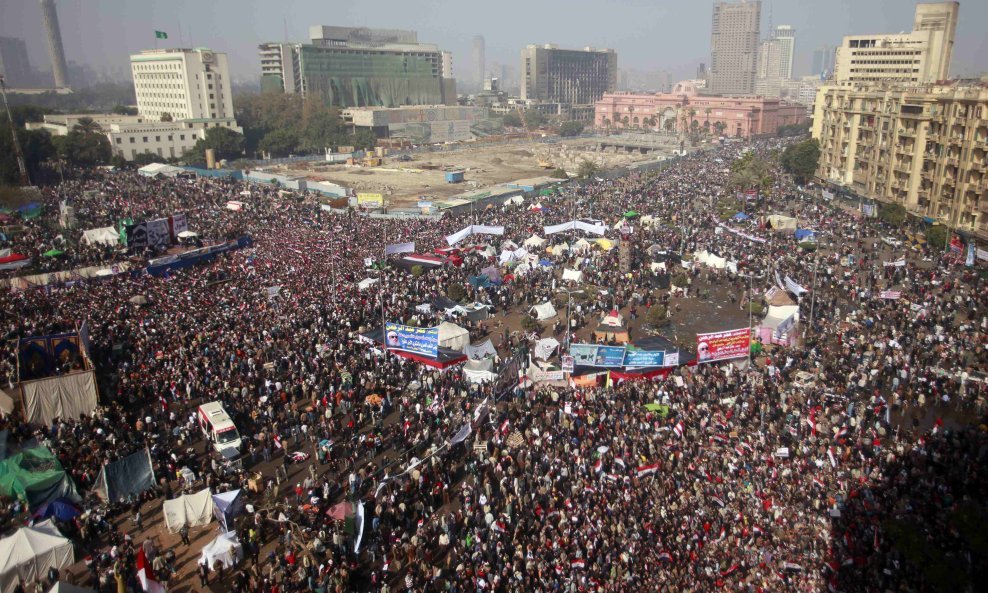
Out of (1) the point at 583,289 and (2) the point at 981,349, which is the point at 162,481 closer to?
(1) the point at 583,289

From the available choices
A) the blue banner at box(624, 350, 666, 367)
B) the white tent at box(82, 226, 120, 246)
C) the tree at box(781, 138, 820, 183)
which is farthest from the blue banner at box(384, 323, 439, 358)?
the tree at box(781, 138, 820, 183)

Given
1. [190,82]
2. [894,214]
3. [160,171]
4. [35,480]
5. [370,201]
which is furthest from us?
[190,82]

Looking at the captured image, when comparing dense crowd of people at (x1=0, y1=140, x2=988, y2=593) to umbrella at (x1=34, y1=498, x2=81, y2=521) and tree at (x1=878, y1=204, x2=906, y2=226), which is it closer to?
umbrella at (x1=34, y1=498, x2=81, y2=521)

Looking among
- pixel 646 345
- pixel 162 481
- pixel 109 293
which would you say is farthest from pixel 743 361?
pixel 109 293

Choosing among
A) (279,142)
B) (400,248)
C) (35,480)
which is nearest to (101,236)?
(400,248)

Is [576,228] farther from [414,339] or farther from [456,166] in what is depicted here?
[456,166]

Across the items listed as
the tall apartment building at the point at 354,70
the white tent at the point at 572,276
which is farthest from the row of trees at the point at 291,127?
the white tent at the point at 572,276

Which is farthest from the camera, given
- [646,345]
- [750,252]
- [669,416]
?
→ [750,252]
